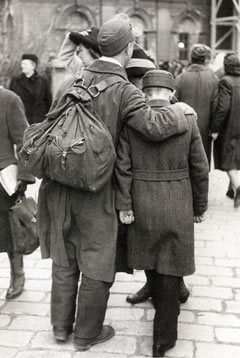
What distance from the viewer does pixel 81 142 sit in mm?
3270

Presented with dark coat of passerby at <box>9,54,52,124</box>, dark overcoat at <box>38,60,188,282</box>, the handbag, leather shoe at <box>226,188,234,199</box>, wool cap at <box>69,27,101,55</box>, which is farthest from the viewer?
dark coat of passerby at <box>9,54,52,124</box>

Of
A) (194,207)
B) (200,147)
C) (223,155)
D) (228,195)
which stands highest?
(200,147)

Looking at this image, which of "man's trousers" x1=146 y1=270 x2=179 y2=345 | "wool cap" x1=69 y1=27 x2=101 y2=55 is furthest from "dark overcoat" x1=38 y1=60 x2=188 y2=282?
"wool cap" x1=69 y1=27 x2=101 y2=55

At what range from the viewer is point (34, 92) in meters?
10.0

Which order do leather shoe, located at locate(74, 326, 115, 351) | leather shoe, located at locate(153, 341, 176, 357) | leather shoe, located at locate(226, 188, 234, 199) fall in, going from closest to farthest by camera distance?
leather shoe, located at locate(153, 341, 176, 357) → leather shoe, located at locate(74, 326, 115, 351) → leather shoe, located at locate(226, 188, 234, 199)

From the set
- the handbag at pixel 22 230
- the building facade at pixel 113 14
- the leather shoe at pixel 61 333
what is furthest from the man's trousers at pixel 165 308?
the building facade at pixel 113 14

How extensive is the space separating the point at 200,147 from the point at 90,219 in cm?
83

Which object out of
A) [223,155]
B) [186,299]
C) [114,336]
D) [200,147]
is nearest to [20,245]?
[114,336]

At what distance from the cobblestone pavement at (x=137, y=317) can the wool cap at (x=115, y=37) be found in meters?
1.91

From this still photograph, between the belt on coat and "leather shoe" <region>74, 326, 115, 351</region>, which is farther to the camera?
"leather shoe" <region>74, 326, 115, 351</region>

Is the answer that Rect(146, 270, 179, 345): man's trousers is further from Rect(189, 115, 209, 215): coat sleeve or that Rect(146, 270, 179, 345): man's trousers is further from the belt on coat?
the belt on coat

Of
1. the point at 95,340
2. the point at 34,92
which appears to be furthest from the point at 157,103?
the point at 34,92

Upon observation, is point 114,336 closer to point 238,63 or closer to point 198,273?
point 198,273

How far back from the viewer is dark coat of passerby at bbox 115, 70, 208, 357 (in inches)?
139
